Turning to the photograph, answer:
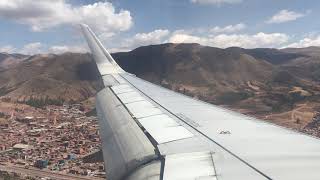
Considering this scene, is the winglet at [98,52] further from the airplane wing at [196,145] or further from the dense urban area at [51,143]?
the dense urban area at [51,143]

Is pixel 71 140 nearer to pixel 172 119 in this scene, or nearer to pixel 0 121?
pixel 0 121

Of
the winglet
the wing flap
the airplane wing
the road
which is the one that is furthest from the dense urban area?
the airplane wing

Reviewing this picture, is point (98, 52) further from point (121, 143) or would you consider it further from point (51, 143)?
point (51, 143)

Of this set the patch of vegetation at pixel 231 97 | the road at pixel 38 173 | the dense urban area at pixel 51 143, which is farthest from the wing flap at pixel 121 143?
the patch of vegetation at pixel 231 97

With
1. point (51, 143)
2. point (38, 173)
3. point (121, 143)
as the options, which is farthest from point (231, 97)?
point (121, 143)

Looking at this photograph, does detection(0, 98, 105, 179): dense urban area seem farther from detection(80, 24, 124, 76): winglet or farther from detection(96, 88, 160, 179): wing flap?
detection(96, 88, 160, 179): wing flap

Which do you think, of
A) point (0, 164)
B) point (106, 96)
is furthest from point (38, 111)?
point (106, 96)
